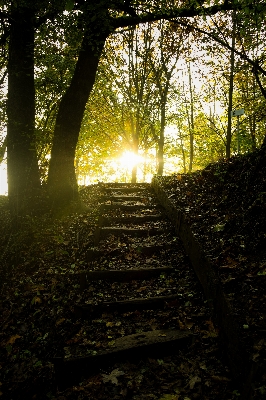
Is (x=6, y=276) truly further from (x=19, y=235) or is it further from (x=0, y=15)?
(x=0, y=15)

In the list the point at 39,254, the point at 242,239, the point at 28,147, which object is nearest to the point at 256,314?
the point at 242,239

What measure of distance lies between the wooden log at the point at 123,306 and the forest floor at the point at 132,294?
120mm

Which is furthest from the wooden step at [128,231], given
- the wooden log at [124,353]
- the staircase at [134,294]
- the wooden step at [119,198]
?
the wooden log at [124,353]

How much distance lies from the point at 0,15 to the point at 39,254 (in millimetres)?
5079

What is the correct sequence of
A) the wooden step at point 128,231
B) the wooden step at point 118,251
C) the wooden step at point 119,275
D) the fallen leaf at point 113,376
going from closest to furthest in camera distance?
the fallen leaf at point 113,376
the wooden step at point 119,275
the wooden step at point 118,251
the wooden step at point 128,231

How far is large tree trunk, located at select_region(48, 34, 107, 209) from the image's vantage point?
22.9ft

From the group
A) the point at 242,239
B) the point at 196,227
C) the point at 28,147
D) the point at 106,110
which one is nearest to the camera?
the point at 242,239

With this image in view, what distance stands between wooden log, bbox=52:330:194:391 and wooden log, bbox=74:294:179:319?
0.55 meters

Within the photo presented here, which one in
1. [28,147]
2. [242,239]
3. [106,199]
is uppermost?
[28,147]

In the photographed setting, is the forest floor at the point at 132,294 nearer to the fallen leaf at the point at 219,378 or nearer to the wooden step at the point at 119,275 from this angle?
the fallen leaf at the point at 219,378

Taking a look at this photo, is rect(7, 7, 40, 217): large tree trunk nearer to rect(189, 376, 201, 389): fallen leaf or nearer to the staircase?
the staircase

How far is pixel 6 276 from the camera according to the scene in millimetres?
5211

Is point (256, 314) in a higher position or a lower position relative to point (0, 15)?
lower

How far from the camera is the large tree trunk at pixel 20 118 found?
→ 6.63 m
